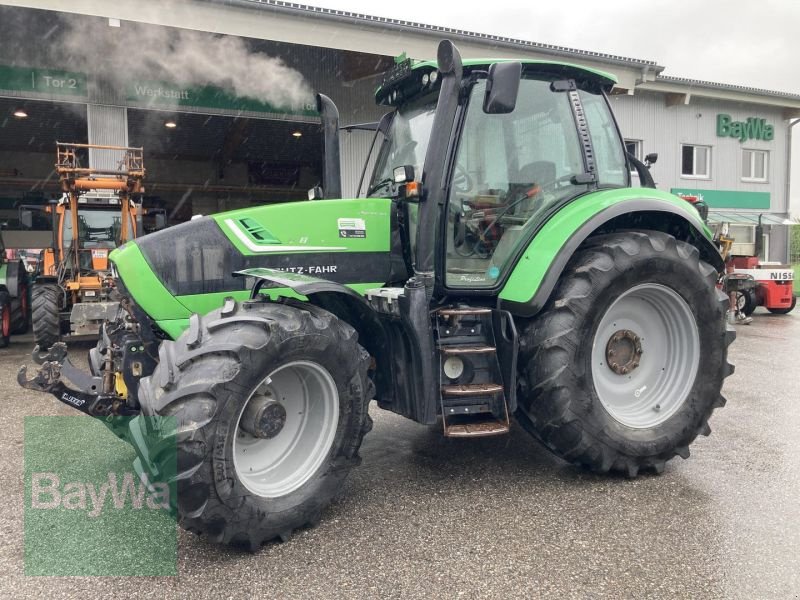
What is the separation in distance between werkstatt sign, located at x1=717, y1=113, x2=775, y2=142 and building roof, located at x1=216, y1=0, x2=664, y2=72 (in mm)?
6813

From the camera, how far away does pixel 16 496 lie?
12.3 ft

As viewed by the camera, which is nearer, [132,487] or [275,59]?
[132,487]

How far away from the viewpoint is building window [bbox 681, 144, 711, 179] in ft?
67.8

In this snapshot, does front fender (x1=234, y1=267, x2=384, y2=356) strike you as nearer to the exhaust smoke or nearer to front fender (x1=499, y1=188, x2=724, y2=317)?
front fender (x1=499, y1=188, x2=724, y2=317)

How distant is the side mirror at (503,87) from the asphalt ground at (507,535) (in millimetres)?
2102

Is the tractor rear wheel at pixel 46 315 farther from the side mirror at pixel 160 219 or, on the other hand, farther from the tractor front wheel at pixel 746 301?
the tractor front wheel at pixel 746 301

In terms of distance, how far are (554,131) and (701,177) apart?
62.5 ft

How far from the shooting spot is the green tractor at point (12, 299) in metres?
10.1

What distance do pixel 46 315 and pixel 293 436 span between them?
7.06m

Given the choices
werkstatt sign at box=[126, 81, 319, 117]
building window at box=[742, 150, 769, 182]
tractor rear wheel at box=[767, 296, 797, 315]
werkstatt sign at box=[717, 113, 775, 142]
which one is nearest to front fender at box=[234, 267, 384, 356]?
werkstatt sign at box=[126, 81, 319, 117]

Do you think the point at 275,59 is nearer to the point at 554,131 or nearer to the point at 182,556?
the point at 554,131

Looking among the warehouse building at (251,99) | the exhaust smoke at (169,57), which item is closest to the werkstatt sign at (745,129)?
the warehouse building at (251,99)

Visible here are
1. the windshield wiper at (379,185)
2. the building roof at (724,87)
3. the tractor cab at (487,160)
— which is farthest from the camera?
the building roof at (724,87)

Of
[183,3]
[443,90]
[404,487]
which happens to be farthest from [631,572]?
[183,3]
